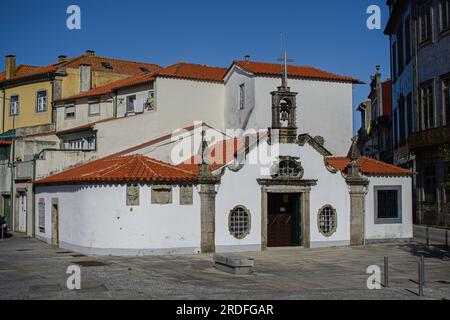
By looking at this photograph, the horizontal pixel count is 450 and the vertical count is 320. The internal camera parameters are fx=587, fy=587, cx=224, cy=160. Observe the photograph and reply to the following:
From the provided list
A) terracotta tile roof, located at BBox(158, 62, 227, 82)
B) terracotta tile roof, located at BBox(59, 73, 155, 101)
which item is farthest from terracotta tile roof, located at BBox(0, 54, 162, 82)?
terracotta tile roof, located at BBox(158, 62, 227, 82)

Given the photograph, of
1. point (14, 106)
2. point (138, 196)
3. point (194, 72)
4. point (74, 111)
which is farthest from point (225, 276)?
point (14, 106)

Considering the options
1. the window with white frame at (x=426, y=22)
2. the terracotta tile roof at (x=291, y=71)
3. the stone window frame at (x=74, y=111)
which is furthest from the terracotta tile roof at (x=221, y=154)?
the stone window frame at (x=74, y=111)

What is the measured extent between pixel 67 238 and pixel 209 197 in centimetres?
704

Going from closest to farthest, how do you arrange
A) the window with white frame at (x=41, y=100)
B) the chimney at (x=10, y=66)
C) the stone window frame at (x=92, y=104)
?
the stone window frame at (x=92, y=104)
the window with white frame at (x=41, y=100)
the chimney at (x=10, y=66)

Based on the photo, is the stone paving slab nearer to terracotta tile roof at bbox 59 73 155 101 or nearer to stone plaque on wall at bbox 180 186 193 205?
stone plaque on wall at bbox 180 186 193 205

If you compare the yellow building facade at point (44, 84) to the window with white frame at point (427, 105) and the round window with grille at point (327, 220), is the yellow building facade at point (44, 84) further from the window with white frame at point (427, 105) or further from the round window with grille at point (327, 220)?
the round window with grille at point (327, 220)

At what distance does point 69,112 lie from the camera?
4519 centimetres

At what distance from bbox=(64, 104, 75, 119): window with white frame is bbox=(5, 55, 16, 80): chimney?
9.21 metres

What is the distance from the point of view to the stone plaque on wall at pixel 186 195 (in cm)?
2489

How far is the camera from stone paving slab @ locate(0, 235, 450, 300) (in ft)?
49.6

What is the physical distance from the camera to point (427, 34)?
36812 millimetres

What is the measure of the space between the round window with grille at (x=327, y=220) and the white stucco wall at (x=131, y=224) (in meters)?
6.15

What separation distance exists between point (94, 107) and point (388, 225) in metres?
24.2

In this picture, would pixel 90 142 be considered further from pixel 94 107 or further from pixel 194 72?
pixel 194 72
